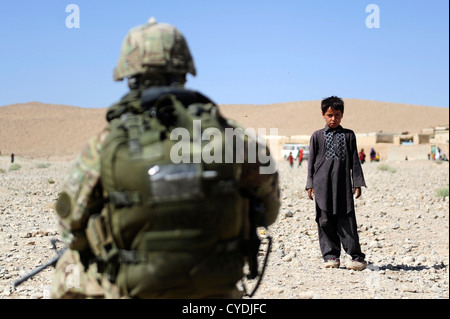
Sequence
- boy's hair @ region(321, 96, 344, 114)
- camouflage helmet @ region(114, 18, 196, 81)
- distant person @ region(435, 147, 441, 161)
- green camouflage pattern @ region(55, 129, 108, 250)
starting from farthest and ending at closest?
1. distant person @ region(435, 147, 441, 161)
2. boy's hair @ region(321, 96, 344, 114)
3. camouflage helmet @ region(114, 18, 196, 81)
4. green camouflage pattern @ region(55, 129, 108, 250)

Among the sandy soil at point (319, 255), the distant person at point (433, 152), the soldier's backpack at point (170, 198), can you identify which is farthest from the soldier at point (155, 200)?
the distant person at point (433, 152)

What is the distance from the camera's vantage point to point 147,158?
6.86 ft

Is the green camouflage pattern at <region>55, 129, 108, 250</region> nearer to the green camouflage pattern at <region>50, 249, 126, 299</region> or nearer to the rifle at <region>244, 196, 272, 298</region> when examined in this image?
the green camouflage pattern at <region>50, 249, 126, 299</region>

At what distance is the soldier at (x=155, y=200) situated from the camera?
6.89ft

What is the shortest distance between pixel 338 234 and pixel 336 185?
50cm

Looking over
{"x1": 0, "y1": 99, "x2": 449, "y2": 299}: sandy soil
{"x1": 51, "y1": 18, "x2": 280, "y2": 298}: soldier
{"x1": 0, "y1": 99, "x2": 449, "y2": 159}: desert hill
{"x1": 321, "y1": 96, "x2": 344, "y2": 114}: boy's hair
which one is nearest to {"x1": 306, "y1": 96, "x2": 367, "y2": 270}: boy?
{"x1": 321, "y1": 96, "x2": 344, "y2": 114}: boy's hair

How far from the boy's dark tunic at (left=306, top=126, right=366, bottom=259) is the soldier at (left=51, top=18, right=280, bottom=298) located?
321 centimetres

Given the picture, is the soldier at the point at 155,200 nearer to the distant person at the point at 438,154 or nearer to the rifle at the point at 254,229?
the rifle at the point at 254,229

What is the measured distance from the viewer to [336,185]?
5441mm

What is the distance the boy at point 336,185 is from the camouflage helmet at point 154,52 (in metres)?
3.24

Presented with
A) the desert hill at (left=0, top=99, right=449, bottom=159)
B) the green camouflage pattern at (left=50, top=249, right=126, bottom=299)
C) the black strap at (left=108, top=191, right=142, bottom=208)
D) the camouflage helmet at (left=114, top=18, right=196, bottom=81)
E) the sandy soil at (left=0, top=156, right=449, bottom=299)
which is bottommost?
the sandy soil at (left=0, top=156, right=449, bottom=299)

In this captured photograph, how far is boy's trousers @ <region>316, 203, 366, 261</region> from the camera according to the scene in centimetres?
545

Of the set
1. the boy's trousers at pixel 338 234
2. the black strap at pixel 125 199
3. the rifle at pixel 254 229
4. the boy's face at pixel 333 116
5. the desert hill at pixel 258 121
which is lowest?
the boy's trousers at pixel 338 234

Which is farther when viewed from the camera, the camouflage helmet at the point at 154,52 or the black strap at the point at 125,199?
the camouflage helmet at the point at 154,52
